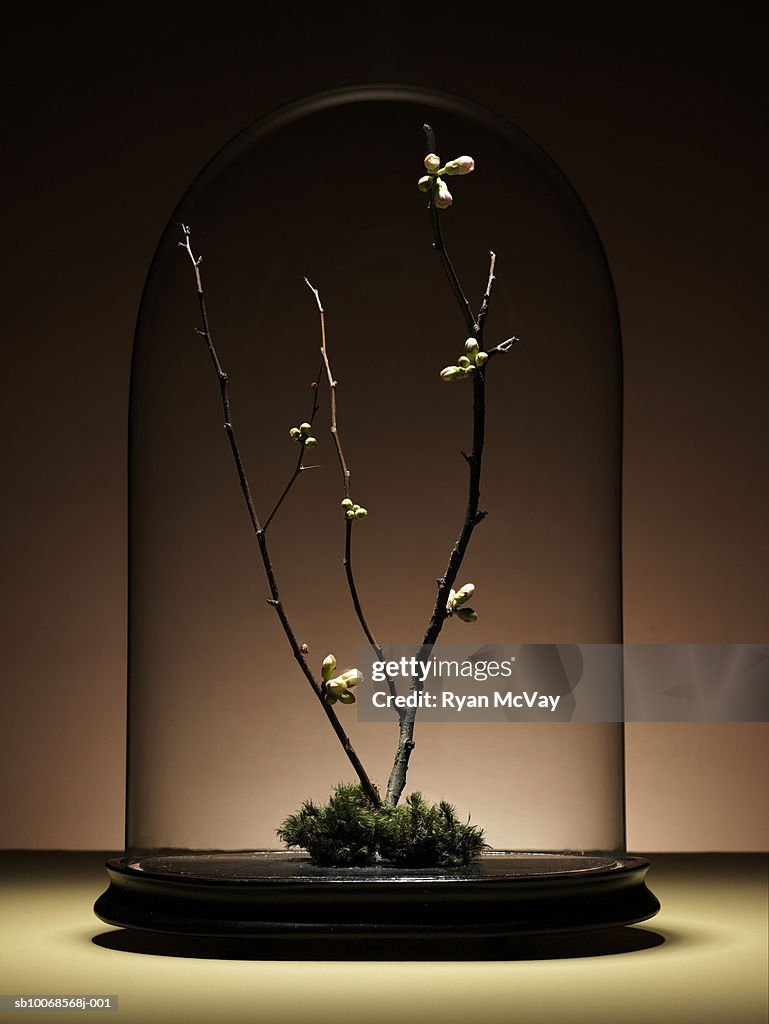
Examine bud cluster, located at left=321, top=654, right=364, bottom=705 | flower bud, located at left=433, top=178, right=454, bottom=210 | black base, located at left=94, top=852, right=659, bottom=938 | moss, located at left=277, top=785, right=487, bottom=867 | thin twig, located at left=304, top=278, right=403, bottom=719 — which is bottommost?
black base, located at left=94, top=852, right=659, bottom=938

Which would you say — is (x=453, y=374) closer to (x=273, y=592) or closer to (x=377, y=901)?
(x=273, y=592)

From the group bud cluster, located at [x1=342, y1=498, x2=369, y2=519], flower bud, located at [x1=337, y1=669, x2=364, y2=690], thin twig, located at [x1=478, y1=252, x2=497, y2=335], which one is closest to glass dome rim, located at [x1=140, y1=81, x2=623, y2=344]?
thin twig, located at [x1=478, y1=252, x2=497, y2=335]

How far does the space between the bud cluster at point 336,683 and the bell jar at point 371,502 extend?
0.04 meters

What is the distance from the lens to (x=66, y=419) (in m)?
2.43

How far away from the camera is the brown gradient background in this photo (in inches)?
93.5

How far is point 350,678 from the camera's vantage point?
1.55m

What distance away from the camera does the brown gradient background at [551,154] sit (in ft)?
7.79

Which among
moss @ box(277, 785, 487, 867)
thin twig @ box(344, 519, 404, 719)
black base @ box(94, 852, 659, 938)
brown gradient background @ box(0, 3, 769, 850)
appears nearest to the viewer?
black base @ box(94, 852, 659, 938)

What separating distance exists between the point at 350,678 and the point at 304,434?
264 mm

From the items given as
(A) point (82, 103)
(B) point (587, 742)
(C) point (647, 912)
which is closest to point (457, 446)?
(B) point (587, 742)

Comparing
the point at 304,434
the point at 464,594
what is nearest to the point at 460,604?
the point at 464,594

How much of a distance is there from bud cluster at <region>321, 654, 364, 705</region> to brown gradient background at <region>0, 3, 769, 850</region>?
0.91 meters

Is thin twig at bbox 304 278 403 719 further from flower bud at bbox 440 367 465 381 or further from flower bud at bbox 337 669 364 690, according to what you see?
flower bud at bbox 440 367 465 381

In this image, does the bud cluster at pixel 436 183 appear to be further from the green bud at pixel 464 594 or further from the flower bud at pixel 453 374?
the green bud at pixel 464 594
